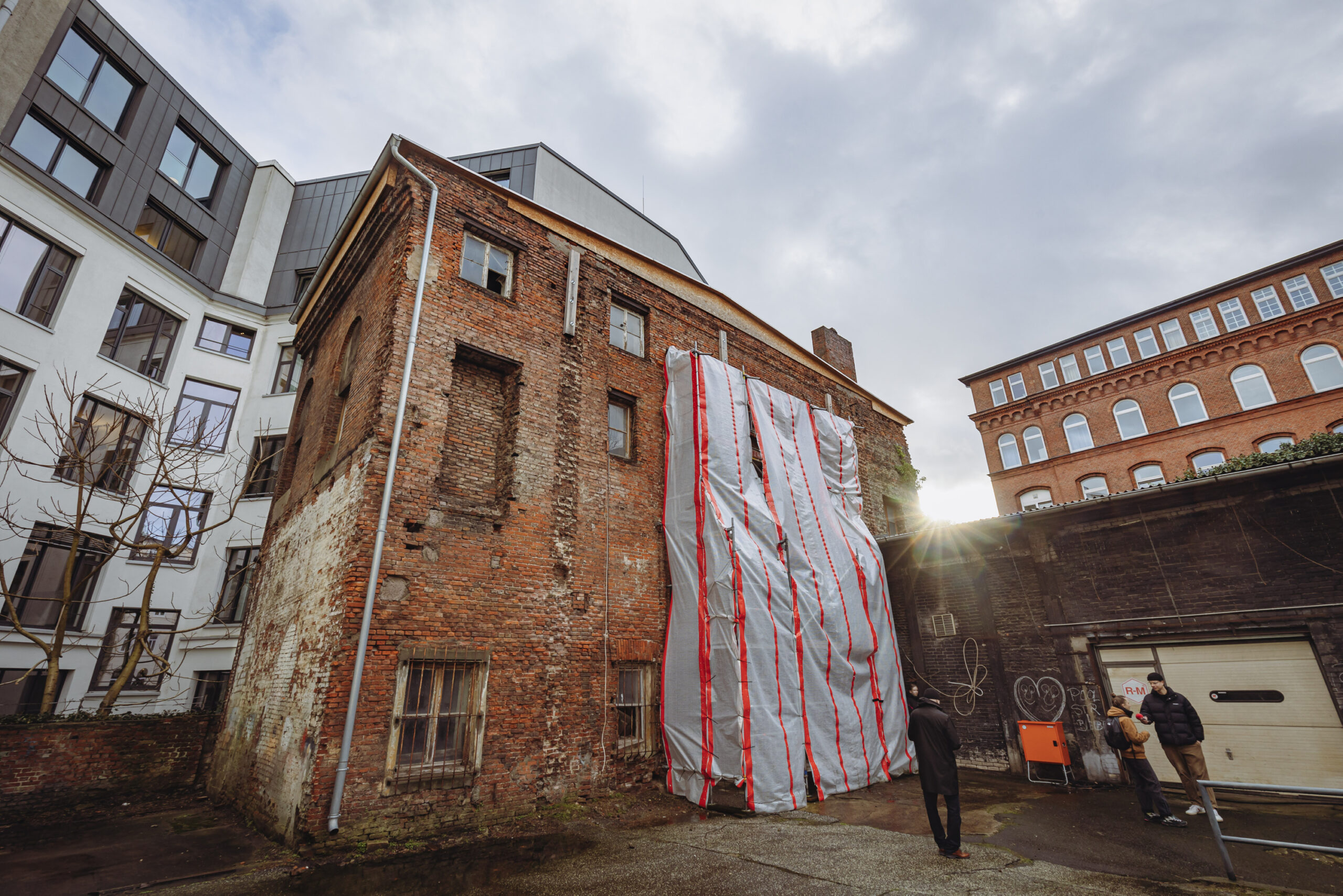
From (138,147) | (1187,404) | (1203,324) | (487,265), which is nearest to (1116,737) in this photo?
(487,265)

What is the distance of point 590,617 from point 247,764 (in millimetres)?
5135

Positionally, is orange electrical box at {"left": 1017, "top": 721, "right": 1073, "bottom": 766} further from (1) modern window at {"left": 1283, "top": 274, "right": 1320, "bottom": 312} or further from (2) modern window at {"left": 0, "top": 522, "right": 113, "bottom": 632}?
(1) modern window at {"left": 1283, "top": 274, "right": 1320, "bottom": 312}

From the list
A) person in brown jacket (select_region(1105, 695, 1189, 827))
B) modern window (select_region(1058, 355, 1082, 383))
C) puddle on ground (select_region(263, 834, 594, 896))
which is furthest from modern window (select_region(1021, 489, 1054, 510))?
puddle on ground (select_region(263, 834, 594, 896))

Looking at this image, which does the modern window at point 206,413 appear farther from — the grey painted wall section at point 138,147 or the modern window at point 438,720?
the modern window at point 438,720

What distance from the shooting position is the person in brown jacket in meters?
6.57

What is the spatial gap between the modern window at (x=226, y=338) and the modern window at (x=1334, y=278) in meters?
37.1

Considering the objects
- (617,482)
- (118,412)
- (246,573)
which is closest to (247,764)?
(617,482)

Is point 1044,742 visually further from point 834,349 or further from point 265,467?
point 265,467

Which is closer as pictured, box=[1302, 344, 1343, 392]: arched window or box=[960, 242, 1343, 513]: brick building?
box=[1302, 344, 1343, 392]: arched window

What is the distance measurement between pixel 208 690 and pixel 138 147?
1543 cm

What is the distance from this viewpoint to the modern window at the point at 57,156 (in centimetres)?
1396

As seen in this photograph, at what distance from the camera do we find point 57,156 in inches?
575

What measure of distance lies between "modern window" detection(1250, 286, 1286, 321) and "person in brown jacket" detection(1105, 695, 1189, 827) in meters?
23.3

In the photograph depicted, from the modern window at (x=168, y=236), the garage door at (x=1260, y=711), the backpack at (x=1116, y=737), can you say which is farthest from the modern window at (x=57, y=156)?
the garage door at (x=1260, y=711)
